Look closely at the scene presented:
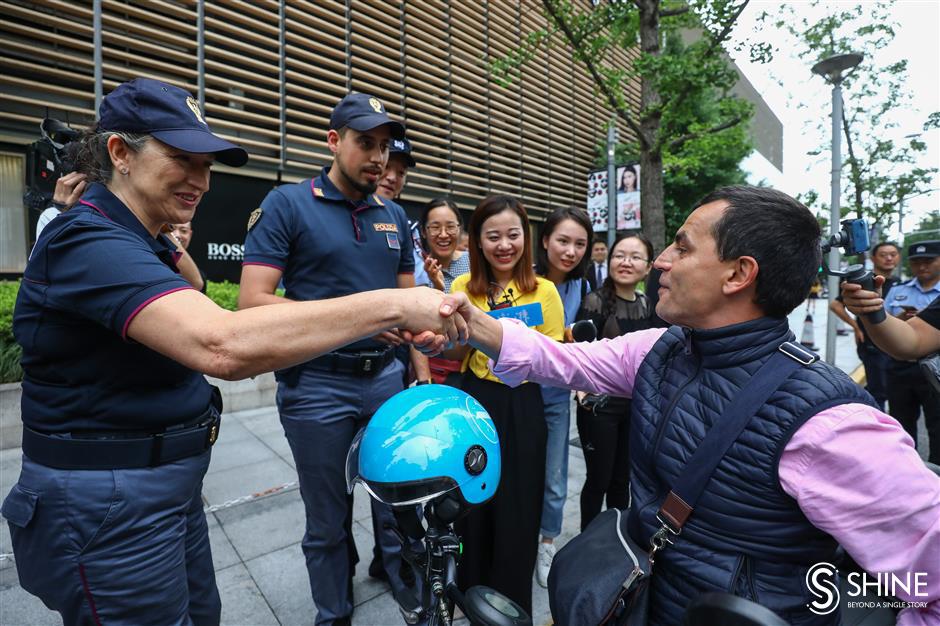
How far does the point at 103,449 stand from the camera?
1.35 m

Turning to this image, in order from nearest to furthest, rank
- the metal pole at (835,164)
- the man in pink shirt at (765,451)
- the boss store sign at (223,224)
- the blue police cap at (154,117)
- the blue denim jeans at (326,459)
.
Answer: the man in pink shirt at (765,451) → the blue police cap at (154,117) → the blue denim jeans at (326,459) → the boss store sign at (223,224) → the metal pole at (835,164)

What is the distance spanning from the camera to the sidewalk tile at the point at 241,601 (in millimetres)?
2574

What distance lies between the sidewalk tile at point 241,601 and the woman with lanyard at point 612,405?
6.36 ft

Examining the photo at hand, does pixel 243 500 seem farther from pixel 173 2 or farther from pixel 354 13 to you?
pixel 354 13

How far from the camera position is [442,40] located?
36.3ft

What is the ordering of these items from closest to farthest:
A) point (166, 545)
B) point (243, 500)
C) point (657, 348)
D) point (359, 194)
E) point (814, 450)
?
point (814, 450) → point (166, 545) → point (657, 348) → point (359, 194) → point (243, 500)

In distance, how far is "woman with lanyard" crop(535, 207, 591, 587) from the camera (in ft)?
10.3

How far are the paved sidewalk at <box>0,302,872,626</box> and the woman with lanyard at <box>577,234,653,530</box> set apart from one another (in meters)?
0.50

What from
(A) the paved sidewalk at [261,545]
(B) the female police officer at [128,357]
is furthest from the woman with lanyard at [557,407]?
(B) the female police officer at [128,357]

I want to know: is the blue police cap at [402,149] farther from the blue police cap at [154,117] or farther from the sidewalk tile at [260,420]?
the sidewalk tile at [260,420]

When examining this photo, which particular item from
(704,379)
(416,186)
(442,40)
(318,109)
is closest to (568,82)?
(442,40)

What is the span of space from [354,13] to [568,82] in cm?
784

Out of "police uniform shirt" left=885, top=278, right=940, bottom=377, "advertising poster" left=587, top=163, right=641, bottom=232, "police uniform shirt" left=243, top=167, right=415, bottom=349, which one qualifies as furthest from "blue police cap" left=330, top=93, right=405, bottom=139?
"advertising poster" left=587, top=163, right=641, bottom=232

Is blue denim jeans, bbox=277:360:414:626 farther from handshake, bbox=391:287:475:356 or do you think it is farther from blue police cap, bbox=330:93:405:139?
blue police cap, bbox=330:93:405:139
